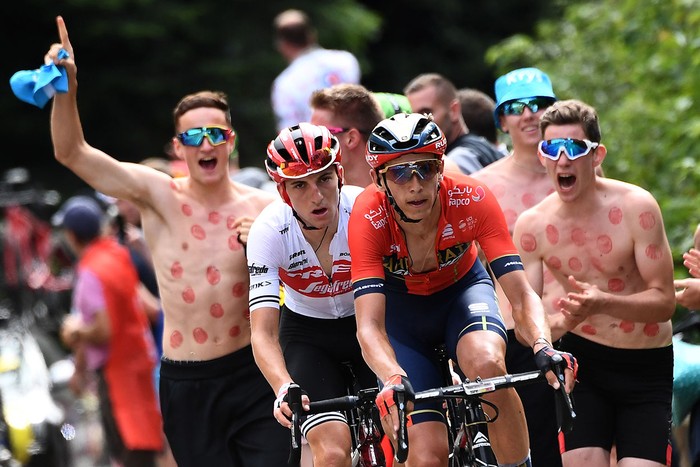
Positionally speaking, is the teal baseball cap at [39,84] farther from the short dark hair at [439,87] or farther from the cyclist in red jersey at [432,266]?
the short dark hair at [439,87]

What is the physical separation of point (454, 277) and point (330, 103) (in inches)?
72.3

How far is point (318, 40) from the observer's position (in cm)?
2314

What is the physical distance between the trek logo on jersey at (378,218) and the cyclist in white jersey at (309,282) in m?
0.41

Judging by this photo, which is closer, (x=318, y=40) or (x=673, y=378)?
(x=673, y=378)

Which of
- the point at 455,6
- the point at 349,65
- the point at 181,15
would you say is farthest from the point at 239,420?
the point at 455,6

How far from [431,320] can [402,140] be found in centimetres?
103

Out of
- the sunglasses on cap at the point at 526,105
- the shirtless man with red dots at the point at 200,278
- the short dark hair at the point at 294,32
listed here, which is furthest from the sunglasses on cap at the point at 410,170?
the short dark hair at the point at 294,32

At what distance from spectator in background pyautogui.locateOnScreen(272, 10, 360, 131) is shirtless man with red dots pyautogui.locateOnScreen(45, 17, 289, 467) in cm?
389

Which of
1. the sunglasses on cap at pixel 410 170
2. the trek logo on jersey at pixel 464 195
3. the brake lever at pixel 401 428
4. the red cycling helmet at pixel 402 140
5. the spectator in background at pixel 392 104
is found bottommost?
the brake lever at pixel 401 428

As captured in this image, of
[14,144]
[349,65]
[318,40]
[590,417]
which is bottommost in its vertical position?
[590,417]

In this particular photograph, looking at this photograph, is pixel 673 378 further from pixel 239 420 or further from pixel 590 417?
pixel 239 420

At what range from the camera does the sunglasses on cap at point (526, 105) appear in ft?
29.8

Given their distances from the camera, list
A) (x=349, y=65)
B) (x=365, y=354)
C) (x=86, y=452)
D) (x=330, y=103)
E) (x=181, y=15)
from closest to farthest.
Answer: (x=365, y=354), (x=330, y=103), (x=349, y=65), (x=86, y=452), (x=181, y=15)

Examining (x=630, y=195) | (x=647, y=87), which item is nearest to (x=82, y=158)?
(x=630, y=195)
